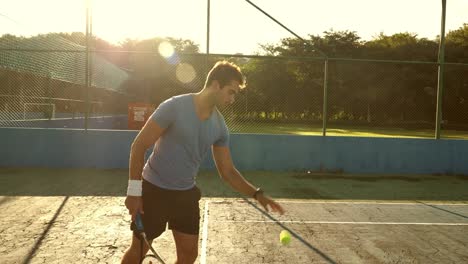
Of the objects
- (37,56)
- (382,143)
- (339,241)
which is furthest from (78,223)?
(37,56)

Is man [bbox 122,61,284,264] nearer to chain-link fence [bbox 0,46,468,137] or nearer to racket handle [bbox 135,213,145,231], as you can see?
racket handle [bbox 135,213,145,231]

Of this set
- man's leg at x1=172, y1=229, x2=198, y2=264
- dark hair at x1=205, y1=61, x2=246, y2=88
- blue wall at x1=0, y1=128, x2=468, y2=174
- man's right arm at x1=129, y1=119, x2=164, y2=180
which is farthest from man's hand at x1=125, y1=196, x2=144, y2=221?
blue wall at x1=0, y1=128, x2=468, y2=174

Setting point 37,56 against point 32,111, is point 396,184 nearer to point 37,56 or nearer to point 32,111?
point 37,56

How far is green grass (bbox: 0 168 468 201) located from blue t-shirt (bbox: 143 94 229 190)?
6.04 m

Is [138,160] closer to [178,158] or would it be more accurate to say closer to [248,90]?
[178,158]

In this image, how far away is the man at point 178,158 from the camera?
2.97 meters

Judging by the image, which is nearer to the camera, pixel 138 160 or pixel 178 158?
pixel 138 160

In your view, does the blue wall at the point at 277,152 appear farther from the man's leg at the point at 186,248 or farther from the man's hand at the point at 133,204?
the man's hand at the point at 133,204

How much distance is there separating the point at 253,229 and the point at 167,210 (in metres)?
3.37

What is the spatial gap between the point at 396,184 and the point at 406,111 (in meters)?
33.0

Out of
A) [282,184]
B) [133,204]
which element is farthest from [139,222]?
[282,184]

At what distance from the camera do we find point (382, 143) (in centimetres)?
1307

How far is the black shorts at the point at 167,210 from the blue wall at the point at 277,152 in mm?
9414

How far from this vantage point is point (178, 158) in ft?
10.4
